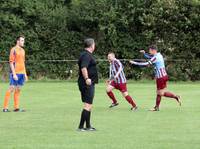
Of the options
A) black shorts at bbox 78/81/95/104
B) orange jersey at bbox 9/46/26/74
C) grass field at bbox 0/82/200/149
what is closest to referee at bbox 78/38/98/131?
black shorts at bbox 78/81/95/104

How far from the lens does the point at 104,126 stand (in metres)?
13.4

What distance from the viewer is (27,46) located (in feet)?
117

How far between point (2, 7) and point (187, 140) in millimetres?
25974

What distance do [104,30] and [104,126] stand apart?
2257 cm

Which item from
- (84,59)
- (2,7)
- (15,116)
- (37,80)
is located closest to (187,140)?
(84,59)

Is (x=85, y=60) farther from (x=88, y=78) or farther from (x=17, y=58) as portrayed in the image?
(x=17, y=58)

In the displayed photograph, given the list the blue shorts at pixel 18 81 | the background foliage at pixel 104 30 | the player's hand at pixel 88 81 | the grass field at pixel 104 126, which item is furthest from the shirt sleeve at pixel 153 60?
the background foliage at pixel 104 30

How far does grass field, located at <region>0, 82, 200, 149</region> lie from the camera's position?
424 inches

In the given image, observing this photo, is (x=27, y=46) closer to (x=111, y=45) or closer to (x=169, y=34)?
(x=111, y=45)

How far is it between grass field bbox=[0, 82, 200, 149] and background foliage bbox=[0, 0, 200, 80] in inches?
542

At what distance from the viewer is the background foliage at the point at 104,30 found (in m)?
34.6

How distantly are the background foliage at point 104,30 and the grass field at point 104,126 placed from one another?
1377cm

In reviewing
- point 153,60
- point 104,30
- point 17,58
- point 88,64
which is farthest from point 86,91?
point 104,30

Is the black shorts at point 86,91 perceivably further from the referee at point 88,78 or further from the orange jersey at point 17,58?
the orange jersey at point 17,58
